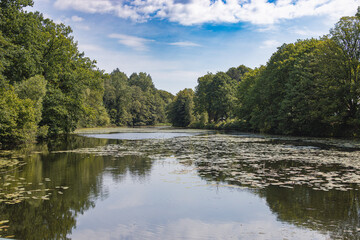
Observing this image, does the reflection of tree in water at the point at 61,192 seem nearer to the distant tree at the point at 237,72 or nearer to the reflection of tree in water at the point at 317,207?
the reflection of tree in water at the point at 317,207

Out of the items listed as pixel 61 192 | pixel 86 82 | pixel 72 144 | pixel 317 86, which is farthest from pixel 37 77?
pixel 317 86

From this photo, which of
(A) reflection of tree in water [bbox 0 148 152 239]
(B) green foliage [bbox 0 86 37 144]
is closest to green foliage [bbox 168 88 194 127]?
(B) green foliage [bbox 0 86 37 144]

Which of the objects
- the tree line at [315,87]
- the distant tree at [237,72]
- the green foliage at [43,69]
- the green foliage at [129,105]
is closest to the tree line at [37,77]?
the green foliage at [43,69]

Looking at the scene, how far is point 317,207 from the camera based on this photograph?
6.54m

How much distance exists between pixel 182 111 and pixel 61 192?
77125 millimetres

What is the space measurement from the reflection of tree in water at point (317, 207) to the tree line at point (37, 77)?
1523 centimetres

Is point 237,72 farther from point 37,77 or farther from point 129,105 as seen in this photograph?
point 37,77

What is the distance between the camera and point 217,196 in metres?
7.68

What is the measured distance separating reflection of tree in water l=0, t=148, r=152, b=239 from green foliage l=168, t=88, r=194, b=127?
68448 millimetres

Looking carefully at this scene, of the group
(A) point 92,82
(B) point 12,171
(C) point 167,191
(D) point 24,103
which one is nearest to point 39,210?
(C) point 167,191

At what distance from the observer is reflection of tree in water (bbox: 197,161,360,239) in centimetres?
536

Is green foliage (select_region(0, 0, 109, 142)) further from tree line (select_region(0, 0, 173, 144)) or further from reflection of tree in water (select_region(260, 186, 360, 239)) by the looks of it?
reflection of tree in water (select_region(260, 186, 360, 239))

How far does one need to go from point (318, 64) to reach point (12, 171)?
32877mm

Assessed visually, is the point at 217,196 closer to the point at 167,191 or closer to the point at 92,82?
the point at 167,191
